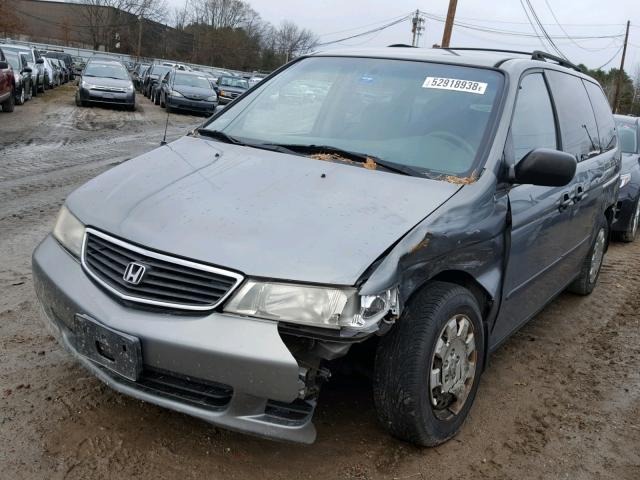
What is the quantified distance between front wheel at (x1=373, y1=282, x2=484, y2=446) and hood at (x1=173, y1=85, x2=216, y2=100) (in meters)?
19.2

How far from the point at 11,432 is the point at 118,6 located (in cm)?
8908

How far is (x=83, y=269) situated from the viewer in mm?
2748

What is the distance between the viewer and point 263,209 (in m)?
2.74

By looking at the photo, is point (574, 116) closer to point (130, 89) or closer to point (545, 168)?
point (545, 168)

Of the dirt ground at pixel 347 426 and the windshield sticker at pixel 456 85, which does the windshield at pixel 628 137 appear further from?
the windshield sticker at pixel 456 85

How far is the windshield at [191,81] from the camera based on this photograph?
71.4 feet

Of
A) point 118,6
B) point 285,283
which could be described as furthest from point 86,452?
point 118,6

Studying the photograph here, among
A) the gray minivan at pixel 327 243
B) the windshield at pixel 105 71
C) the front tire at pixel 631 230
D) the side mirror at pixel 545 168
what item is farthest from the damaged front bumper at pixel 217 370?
the windshield at pixel 105 71

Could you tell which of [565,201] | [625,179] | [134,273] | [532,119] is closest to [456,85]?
[532,119]

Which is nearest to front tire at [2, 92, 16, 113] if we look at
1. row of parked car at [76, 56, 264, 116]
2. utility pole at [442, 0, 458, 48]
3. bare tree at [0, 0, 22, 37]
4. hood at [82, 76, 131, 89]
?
row of parked car at [76, 56, 264, 116]

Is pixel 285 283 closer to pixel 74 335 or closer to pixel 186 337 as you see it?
pixel 186 337

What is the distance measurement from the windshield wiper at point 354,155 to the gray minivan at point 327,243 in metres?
0.01

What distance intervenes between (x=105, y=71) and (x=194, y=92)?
2.90 metres

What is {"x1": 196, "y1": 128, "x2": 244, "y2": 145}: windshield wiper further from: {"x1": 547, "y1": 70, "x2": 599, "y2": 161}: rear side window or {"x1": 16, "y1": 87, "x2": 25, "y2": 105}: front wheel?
{"x1": 16, "y1": 87, "x2": 25, "y2": 105}: front wheel
